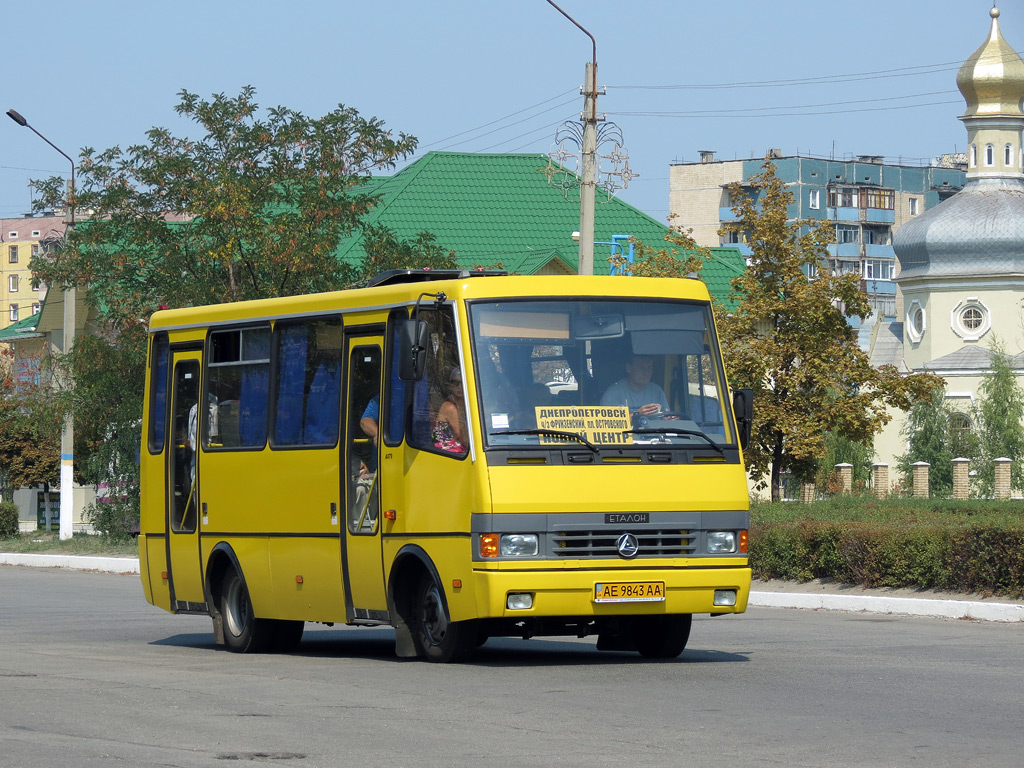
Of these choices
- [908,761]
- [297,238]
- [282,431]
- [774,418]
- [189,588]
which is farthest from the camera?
[774,418]

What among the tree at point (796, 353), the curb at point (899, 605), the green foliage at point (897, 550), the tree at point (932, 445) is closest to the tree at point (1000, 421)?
the tree at point (932, 445)

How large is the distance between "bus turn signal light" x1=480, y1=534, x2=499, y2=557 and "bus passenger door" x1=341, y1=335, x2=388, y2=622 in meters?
1.36

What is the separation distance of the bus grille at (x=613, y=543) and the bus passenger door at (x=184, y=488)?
465 centimetres

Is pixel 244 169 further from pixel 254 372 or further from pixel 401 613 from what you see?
pixel 401 613

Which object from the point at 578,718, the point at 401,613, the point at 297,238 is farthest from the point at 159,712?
the point at 297,238

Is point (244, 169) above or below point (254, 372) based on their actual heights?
above

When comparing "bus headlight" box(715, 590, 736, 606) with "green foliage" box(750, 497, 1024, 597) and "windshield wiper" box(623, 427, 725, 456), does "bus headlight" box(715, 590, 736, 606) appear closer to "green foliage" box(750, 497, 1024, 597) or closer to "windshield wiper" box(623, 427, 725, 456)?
"windshield wiper" box(623, 427, 725, 456)

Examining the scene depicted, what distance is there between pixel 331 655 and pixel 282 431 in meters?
1.89

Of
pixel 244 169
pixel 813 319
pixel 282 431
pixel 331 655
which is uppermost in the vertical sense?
pixel 244 169

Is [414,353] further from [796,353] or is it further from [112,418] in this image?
[112,418]

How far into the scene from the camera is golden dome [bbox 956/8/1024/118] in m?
99.7

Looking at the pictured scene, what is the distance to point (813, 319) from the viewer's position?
37.8 metres

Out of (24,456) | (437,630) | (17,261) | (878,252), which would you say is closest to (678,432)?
(437,630)

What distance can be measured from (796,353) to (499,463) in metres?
25.5
